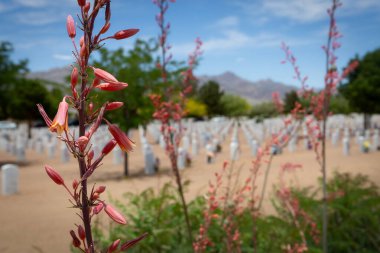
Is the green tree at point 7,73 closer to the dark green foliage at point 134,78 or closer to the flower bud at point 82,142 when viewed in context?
the dark green foliage at point 134,78

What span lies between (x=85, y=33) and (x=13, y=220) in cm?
851

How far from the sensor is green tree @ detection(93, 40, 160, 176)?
14.3 m

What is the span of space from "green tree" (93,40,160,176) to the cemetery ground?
2339 millimetres

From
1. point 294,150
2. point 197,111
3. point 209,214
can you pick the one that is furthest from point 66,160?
point 197,111

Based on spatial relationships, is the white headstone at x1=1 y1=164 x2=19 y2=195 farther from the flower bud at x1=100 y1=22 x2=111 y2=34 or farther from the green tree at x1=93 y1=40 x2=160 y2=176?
the flower bud at x1=100 y1=22 x2=111 y2=34

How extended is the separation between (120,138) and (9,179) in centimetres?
1097

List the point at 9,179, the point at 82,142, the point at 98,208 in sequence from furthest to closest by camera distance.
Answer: the point at 9,179, the point at 98,208, the point at 82,142

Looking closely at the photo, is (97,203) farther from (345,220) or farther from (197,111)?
(197,111)

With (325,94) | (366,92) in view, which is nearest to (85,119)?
(325,94)

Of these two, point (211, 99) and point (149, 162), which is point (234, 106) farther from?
point (149, 162)

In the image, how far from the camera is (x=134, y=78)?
14.4 m

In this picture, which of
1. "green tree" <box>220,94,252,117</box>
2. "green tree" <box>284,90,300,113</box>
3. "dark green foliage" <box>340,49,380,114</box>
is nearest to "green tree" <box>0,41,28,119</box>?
"green tree" <box>284,90,300,113</box>

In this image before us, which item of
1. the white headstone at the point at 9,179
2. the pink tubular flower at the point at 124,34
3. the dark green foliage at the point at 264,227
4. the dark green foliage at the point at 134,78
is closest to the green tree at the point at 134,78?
the dark green foliage at the point at 134,78

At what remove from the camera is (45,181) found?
1309cm
